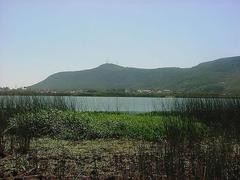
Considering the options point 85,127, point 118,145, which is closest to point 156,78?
point 85,127

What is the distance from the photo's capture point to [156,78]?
165 meters

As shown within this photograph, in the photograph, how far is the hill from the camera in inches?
5300

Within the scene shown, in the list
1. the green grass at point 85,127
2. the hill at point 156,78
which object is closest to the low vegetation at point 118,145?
the green grass at point 85,127

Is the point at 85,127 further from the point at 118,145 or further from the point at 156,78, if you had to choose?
the point at 156,78

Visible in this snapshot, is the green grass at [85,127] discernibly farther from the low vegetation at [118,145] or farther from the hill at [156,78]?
the hill at [156,78]

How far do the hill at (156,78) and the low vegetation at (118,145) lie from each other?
355 feet

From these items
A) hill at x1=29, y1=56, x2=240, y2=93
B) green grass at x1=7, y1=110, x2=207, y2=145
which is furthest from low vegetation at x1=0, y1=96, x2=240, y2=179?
hill at x1=29, y1=56, x2=240, y2=93

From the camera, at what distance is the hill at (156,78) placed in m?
135

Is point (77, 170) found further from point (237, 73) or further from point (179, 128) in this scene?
point (237, 73)

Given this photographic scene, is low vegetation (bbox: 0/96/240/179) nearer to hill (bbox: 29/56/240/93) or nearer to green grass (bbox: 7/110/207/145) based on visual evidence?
green grass (bbox: 7/110/207/145)

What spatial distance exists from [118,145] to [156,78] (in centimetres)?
15575

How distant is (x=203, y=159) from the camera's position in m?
6.37

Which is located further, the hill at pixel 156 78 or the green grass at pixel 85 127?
the hill at pixel 156 78

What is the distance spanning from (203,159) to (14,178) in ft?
8.53
